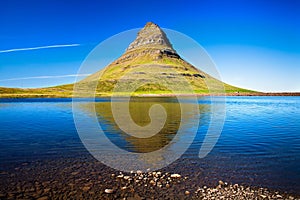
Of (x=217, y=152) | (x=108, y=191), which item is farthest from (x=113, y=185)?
(x=217, y=152)

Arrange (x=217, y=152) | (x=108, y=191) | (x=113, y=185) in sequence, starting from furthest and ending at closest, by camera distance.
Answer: (x=217, y=152), (x=113, y=185), (x=108, y=191)

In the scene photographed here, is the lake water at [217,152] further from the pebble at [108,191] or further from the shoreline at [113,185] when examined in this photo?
the pebble at [108,191]

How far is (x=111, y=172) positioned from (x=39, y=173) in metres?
5.11

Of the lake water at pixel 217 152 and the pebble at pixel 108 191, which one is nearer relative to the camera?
the pebble at pixel 108 191

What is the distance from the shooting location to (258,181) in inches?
636

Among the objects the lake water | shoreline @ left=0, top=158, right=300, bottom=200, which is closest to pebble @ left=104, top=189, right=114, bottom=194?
shoreline @ left=0, top=158, right=300, bottom=200

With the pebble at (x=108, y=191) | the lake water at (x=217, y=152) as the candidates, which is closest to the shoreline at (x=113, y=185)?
the pebble at (x=108, y=191)

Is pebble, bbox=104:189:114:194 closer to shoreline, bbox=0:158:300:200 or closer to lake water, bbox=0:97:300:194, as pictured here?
shoreline, bbox=0:158:300:200

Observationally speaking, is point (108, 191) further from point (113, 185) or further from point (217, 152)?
point (217, 152)

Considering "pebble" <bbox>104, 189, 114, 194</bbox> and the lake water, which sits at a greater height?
the lake water

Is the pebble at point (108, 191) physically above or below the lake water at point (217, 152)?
below

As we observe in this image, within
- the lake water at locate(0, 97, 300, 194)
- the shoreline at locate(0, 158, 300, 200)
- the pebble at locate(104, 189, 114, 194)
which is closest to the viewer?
the shoreline at locate(0, 158, 300, 200)

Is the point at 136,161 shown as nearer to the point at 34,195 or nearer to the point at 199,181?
the point at 199,181

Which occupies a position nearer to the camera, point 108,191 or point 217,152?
point 108,191
